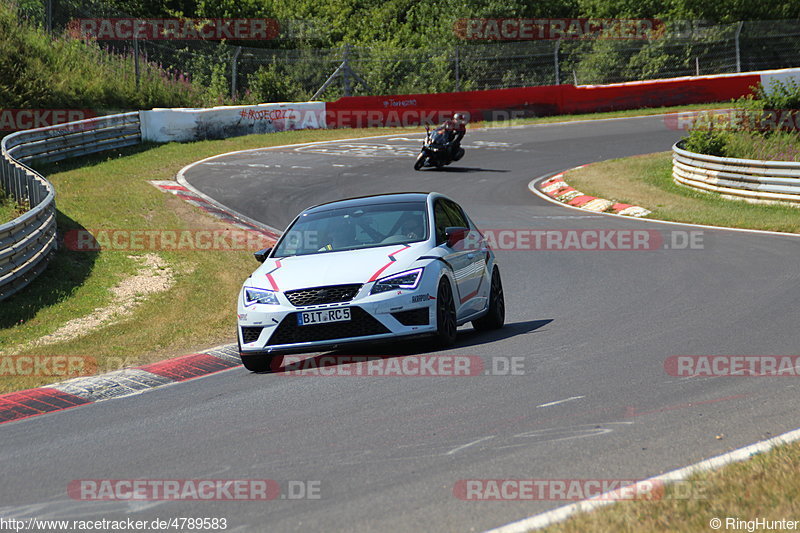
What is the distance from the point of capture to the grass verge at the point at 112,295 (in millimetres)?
11766

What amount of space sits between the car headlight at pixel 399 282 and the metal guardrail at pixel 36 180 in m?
6.94

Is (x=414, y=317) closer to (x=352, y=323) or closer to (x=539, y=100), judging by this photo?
(x=352, y=323)

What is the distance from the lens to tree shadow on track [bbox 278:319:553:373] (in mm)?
9219

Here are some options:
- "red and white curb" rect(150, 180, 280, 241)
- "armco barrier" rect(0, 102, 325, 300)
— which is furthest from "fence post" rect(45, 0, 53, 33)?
"red and white curb" rect(150, 180, 280, 241)

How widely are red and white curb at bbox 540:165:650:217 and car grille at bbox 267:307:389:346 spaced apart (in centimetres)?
1487

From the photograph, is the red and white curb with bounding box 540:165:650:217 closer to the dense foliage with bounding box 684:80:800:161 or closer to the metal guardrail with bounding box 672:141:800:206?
the metal guardrail with bounding box 672:141:800:206

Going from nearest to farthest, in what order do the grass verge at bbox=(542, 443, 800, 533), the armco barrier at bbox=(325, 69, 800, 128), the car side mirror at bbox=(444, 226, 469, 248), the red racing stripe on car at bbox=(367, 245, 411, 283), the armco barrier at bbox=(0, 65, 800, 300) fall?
the grass verge at bbox=(542, 443, 800, 533)
the red racing stripe on car at bbox=(367, 245, 411, 283)
the car side mirror at bbox=(444, 226, 469, 248)
the armco barrier at bbox=(0, 65, 800, 300)
the armco barrier at bbox=(325, 69, 800, 128)

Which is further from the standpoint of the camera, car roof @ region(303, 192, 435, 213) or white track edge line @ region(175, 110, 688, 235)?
white track edge line @ region(175, 110, 688, 235)

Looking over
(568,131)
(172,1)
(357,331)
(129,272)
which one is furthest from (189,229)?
(172,1)

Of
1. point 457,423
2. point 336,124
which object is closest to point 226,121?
point 336,124

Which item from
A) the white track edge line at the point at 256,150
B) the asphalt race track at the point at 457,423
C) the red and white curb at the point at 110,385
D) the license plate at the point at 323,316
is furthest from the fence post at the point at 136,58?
the license plate at the point at 323,316

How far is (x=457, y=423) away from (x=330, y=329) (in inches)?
103

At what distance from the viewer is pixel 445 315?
9219mm

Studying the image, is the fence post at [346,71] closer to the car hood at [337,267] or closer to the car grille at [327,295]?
the car hood at [337,267]
